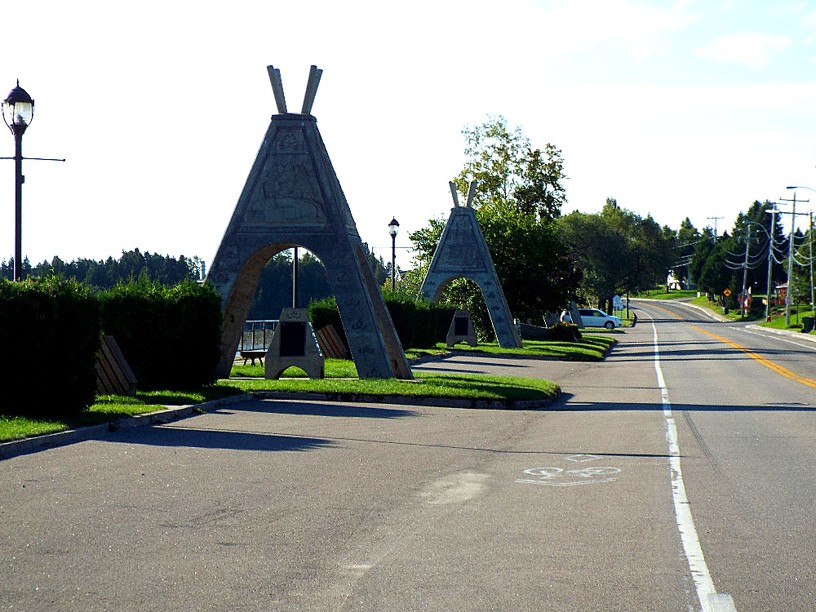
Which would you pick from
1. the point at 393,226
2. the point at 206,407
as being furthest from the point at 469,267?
the point at 206,407

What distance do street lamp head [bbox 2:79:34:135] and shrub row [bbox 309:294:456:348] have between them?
17.7 metres

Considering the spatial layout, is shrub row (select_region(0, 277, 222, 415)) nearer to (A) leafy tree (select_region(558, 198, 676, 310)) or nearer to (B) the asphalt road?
(B) the asphalt road

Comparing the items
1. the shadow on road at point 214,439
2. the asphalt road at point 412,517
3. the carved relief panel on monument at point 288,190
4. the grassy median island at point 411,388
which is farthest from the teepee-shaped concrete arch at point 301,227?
the shadow on road at point 214,439

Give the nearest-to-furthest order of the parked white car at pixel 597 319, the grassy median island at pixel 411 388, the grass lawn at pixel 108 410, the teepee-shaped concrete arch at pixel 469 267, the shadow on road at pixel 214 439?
the grass lawn at pixel 108 410, the shadow on road at pixel 214 439, the grassy median island at pixel 411 388, the teepee-shaped concrete arch at pixel 469 267, the parked white car at pixel 597 319

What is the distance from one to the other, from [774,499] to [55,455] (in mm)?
7510

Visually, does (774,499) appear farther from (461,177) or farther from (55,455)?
(461,177)

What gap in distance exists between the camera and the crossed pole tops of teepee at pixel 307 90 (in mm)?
24484

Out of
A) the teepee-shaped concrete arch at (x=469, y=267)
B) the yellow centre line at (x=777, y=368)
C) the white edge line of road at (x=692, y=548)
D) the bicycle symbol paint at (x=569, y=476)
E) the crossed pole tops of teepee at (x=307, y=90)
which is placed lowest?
the yellow centre line at (x=777, y=368)

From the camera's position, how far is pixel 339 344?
34062 mm

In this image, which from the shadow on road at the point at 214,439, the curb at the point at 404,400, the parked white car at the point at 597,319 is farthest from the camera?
the parked white car at the point at 597,319

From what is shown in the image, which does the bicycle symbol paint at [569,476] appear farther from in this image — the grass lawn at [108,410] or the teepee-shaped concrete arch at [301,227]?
the teepee-shaped concrete arch at [301,227]

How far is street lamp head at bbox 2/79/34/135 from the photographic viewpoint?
16.5 meters

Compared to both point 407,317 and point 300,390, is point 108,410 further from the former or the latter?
point 407,317

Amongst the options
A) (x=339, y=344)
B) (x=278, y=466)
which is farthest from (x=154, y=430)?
(x=339, y=344)
